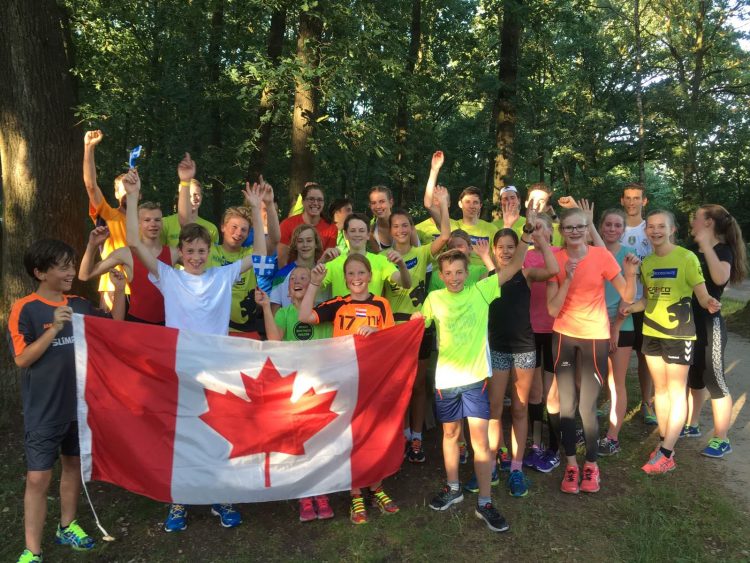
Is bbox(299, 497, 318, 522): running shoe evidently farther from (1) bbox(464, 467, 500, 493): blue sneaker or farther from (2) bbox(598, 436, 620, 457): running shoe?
(2) bbox(598, 436, 620, 457): running shoe

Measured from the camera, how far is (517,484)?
13.7 ft

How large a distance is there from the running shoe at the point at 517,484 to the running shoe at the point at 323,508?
148 centimetres

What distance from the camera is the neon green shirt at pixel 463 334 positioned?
3816 mm

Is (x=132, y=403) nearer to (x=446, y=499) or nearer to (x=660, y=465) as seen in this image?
(x=446, y=499)

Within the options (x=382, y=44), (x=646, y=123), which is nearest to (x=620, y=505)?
(x=382, y=44)

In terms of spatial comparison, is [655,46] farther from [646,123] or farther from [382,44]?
[382,44]

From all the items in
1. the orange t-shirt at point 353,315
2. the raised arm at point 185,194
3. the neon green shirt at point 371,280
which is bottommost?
the orange t-shirt at point 353,315

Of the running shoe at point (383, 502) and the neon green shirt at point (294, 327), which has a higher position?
the neon green shirt at point (294, 327)

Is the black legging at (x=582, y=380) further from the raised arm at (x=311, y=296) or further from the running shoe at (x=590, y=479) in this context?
the raised arm at (x=311, y=296)

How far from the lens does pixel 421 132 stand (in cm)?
1739

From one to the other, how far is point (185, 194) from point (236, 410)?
7.43 feet

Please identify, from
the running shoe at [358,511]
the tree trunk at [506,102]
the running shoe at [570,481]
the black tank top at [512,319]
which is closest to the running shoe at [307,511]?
the running shoe at [358,511]

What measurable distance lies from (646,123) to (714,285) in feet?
82.2

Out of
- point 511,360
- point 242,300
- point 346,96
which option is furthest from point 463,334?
point 346,96
